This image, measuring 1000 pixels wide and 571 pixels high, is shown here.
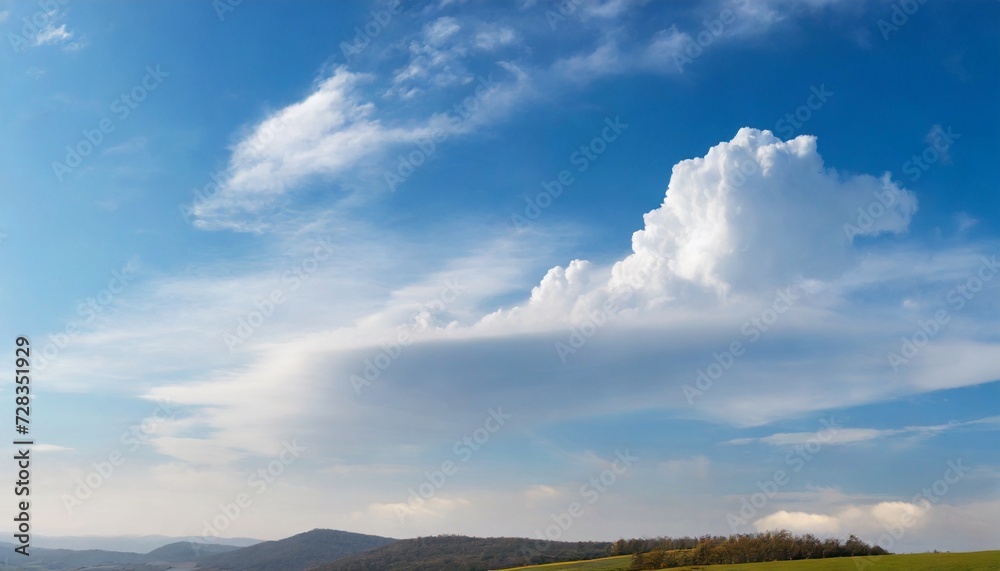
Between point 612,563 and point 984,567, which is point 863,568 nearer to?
point 984,567

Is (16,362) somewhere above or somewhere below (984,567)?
above

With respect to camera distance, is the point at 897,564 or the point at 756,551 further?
the point at 756,551

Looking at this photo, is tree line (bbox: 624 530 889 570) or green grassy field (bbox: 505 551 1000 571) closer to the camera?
green grassy field (bbox: 505 551 1000 571)

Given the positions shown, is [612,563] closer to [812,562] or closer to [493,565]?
[812,562]

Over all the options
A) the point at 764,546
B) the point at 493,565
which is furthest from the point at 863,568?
the point at 493,565

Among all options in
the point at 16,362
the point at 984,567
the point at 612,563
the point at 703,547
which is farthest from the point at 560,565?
the point at 16,362

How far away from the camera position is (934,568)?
6431 centimetres

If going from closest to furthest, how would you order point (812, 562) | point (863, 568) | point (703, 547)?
point (863, 568) → point (812, 562) → point (703, 547)

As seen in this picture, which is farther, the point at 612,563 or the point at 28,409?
the point at 612,563

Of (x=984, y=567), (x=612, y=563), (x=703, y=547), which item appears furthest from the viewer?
(x=612, y=563)

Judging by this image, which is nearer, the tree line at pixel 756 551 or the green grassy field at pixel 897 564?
the green grassy field at pixel 897 564

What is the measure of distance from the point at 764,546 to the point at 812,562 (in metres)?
15.3

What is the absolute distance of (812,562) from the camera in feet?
246

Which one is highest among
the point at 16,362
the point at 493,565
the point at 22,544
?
the point at 16,362
